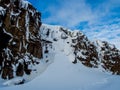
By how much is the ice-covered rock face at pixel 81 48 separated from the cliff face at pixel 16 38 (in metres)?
20.5

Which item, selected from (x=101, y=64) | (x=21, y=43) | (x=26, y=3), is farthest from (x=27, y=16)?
(x=101, y=64)

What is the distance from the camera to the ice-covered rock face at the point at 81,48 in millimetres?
101875

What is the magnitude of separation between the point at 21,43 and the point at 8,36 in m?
5.83

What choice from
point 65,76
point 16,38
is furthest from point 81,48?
point 16,38

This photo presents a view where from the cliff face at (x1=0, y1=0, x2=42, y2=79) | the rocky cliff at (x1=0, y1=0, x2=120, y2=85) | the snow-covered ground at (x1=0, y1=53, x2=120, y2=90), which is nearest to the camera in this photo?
the cliff face at (x1=0, y1=0, x2=42, y2=79)

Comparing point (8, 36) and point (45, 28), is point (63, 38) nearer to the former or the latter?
point (45, 28)

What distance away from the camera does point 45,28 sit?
102 m

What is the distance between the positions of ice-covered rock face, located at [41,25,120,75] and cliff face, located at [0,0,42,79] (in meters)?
20.5

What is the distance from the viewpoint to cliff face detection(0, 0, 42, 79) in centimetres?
6344

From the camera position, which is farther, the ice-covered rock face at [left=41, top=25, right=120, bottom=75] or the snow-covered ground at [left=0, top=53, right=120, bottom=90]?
the ice-covered rock face at [left=41, top=25, right=120, bottom=75]

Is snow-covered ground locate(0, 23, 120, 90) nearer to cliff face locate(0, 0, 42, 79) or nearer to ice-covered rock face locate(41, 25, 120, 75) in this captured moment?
ice-covered rock face locate(41, 25, 120, 75)

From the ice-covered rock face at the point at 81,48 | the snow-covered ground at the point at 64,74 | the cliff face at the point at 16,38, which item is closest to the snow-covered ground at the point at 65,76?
the snow-covered ground at the point at 64,74

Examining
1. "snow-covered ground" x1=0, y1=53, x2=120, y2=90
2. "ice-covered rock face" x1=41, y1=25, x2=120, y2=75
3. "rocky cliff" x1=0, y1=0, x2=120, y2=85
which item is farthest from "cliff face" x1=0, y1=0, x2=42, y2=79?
"ice-covered rock face" x1=41, y1=25, x2=120, y2=75

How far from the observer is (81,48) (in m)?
112
